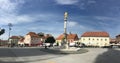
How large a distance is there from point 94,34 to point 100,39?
591 cm

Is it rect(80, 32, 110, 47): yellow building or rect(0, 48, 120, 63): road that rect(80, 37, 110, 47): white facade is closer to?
rect(80, 32, 110, 47): yellow building

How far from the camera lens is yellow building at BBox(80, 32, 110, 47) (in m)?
184

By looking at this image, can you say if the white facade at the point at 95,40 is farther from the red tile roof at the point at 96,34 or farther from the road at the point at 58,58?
the road at the point at 58,58

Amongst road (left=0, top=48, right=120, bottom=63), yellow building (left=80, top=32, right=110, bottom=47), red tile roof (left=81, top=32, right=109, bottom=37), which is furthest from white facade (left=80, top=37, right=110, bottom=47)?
road (left=0, top=48, right=120, bottom=63)

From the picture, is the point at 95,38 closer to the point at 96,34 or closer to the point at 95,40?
the point at 95,40

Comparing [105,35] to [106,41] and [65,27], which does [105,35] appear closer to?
[106,41]

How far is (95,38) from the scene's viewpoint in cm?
18612

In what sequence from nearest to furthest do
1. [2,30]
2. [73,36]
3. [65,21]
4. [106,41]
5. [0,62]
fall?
[0,62]
[65,21]
[2,30]
[106,41]
[73,36]

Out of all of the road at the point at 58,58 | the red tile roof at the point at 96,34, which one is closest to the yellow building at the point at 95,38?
the red tile roof at the point at 96,34

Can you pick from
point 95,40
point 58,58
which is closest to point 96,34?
point 95,40

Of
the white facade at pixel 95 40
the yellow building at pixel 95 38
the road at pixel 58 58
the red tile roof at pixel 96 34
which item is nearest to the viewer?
the road at pixel 58 58

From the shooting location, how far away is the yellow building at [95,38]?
184 meters

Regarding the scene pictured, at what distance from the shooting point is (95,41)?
18538cm

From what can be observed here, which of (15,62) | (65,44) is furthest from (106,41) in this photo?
(15,62)
